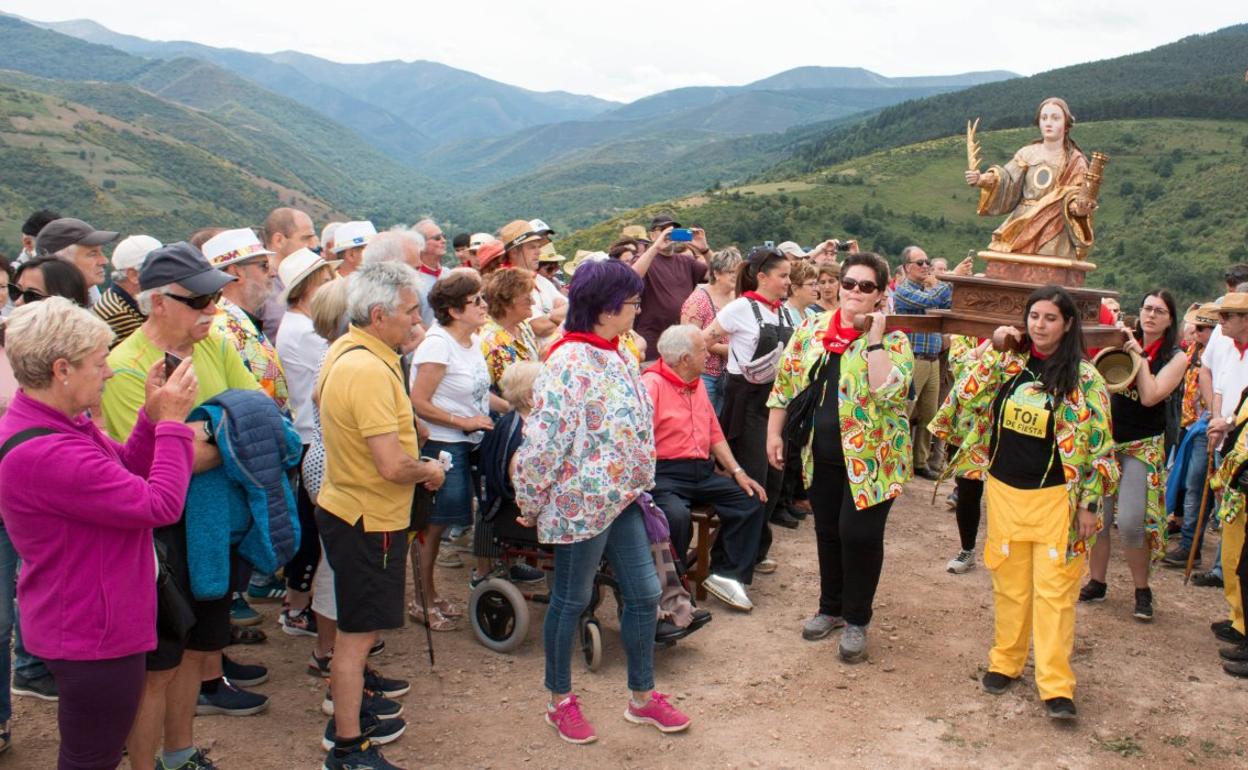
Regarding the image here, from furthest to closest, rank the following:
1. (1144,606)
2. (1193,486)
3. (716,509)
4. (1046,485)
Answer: (1193,486) < (1144,606) < (716,509) < (1046,485)

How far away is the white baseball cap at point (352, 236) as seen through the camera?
6039mm

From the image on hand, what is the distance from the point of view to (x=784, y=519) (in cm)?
723

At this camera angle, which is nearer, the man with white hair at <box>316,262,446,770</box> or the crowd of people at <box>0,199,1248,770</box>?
the crowd of people at <box>0,199,1248,770</box>

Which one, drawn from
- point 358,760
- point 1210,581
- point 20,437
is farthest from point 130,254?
point 1210,581

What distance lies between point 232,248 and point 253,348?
47cm

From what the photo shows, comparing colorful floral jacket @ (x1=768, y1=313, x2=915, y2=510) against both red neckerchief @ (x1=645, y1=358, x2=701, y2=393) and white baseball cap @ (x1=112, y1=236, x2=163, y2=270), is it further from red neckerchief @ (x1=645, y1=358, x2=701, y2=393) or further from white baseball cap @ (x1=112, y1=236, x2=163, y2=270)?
white baseball cap @ (x1=112, y1=236, x2=163, y2=270)

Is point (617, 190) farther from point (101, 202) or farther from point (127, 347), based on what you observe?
point (127, 347)

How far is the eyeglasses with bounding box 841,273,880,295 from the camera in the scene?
4.68 meters

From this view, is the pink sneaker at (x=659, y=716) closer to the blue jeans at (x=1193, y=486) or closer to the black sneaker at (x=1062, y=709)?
the black sneaker at (x=1062, y=709)

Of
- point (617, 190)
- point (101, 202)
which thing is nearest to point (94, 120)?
point (101, 202)

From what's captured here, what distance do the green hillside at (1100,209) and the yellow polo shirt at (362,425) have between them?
114 feet

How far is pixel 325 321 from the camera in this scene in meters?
3.87

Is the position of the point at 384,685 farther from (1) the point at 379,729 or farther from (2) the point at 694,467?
(2) the point at 694,467

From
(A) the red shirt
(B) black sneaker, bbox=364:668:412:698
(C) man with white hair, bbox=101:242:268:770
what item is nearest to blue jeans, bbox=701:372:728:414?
(A) the red shirt
